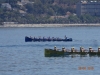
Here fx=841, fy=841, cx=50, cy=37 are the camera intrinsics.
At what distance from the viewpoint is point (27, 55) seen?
11038 centimetres

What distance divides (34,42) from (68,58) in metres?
52.3

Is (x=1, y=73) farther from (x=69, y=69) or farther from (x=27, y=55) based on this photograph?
(x=27, y=55)

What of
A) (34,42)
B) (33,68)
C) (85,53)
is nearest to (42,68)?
(33,68)

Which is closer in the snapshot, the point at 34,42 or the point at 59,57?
the point at 59,57

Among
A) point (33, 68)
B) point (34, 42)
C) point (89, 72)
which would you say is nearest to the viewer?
point (89, 72)

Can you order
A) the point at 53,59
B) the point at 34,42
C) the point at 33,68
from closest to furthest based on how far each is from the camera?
the point at 33,68
the point at 53,59
the point at 34,42

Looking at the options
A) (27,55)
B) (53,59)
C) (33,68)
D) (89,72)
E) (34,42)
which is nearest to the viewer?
(89,72)

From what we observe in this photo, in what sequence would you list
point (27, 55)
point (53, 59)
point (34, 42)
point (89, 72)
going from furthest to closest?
point (34, 42)
point (27, 55)
point (53, 59)
point (89, 72)

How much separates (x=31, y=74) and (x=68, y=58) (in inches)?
669

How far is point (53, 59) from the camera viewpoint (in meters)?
102

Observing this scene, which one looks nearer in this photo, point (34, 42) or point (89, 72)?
point (89, 72)

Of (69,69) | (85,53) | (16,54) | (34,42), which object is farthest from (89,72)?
(34,42)

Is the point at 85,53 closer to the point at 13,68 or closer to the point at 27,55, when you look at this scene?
the point at 27,55

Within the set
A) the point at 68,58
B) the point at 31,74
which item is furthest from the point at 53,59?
the point at 31,74
